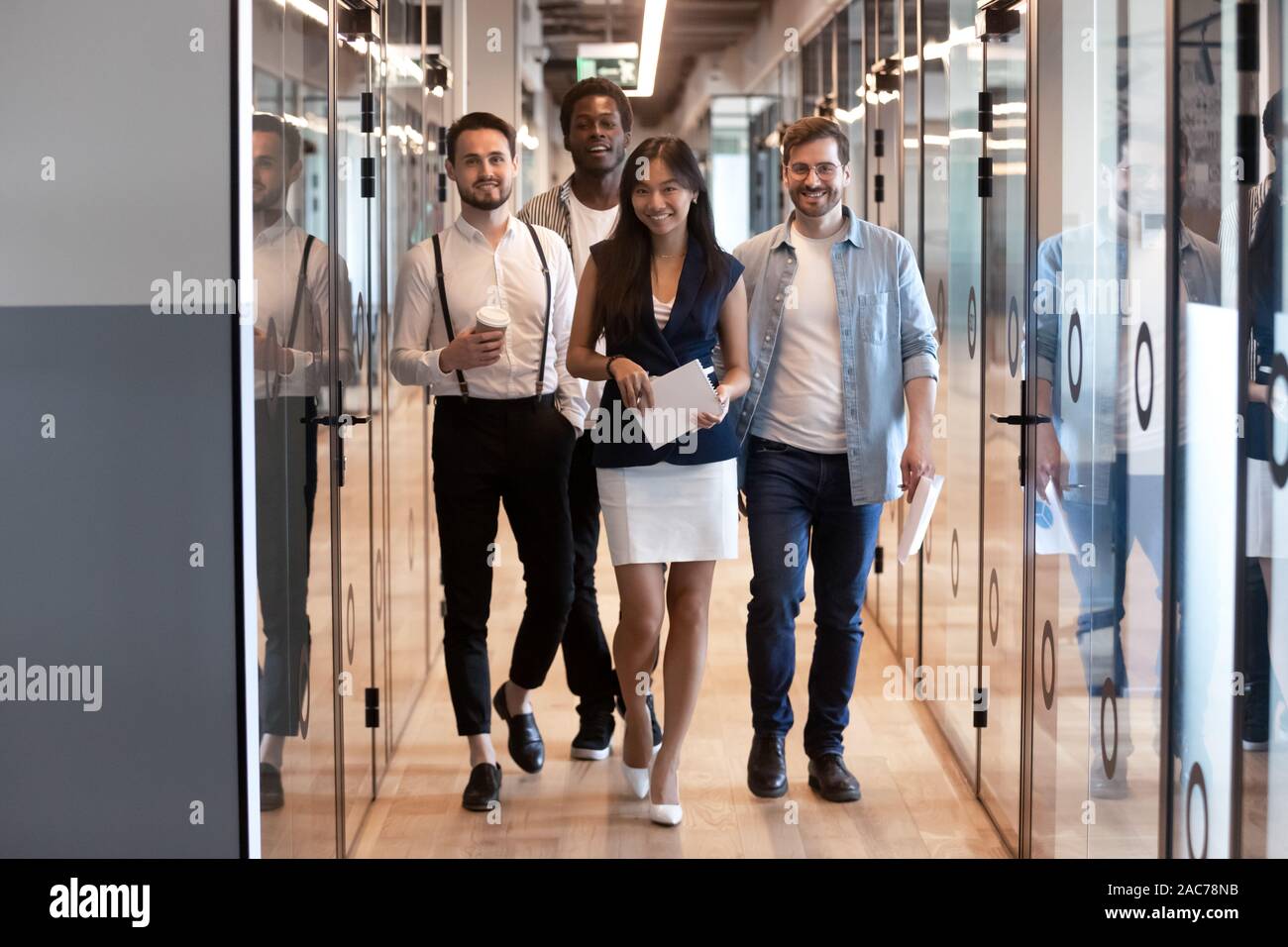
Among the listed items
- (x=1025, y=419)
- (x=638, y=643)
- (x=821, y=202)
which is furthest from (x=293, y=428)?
(x=1025, y=419)

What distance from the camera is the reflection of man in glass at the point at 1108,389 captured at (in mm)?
2652

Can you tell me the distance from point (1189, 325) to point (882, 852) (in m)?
1.60

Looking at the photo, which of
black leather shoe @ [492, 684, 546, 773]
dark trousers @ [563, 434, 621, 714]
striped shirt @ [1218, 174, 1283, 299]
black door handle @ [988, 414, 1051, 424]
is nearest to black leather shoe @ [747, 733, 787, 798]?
dark trousers @ [563, 434, 621, 714]

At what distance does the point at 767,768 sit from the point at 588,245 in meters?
1.51

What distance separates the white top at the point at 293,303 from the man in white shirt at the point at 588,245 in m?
0.69

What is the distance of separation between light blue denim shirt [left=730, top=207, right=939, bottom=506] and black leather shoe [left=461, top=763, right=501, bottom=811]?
1013 mm

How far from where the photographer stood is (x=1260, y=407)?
2.30m

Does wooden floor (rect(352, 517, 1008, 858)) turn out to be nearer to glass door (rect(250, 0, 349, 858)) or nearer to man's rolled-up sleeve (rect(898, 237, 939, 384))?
glass door (rect(250, 0, 349, 858))

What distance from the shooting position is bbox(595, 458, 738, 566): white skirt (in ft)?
11.4

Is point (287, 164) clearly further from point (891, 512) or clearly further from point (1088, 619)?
point (891, 512)

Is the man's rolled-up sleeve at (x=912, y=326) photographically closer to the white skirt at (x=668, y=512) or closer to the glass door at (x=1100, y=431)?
the glass door at (x=1100, y=431)

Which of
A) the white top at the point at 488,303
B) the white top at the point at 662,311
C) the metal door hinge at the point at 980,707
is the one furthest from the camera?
the metal door hinge at the point at 980,707


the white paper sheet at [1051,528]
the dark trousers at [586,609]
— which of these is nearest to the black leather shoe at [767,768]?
the dark trousers at [586,609]
